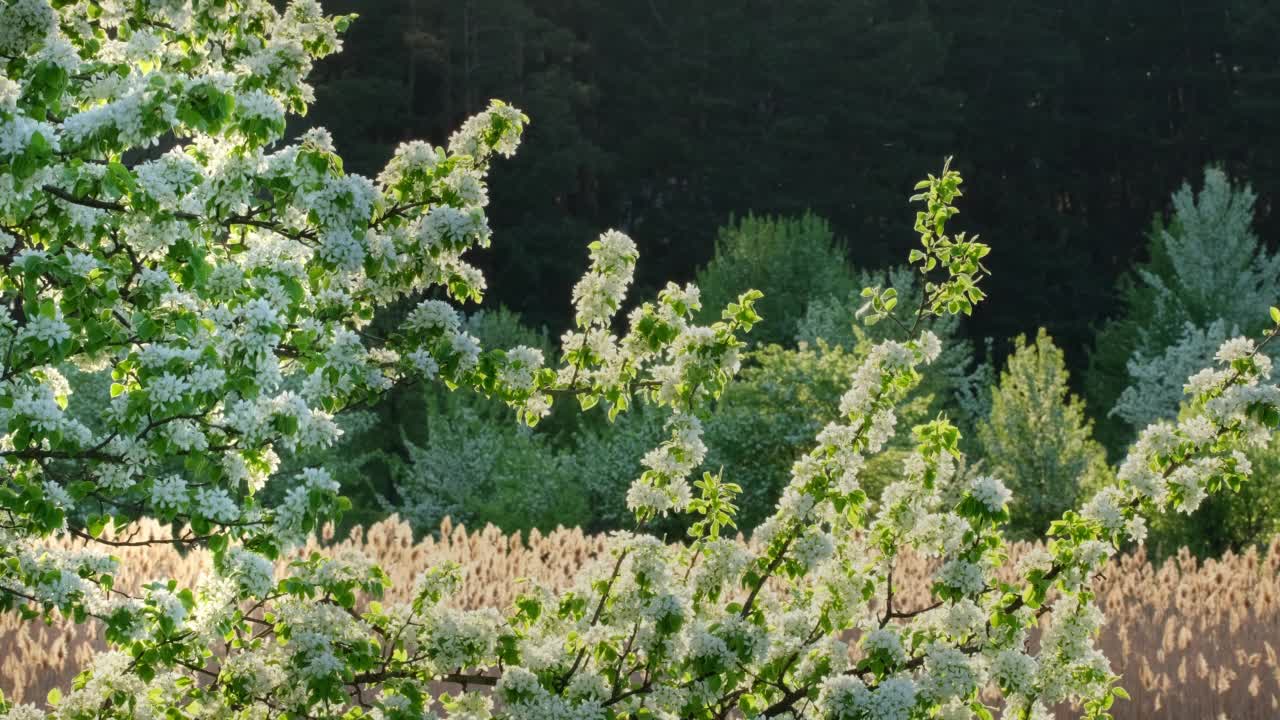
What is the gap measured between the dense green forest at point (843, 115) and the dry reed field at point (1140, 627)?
30.7 m

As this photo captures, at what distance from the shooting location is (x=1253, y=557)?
12.7 meters

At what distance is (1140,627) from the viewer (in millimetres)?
9258

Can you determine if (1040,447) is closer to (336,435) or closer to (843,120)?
Answer: (336,435)

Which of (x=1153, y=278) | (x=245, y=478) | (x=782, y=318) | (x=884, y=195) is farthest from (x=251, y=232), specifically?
(x=884, y=195)

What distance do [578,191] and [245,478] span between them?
143 feet

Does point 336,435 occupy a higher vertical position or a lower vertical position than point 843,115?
lower

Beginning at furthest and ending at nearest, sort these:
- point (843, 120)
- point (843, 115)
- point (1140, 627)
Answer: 1. point (843, 120)
2. point (843, 115)
3. point (1140, 627)

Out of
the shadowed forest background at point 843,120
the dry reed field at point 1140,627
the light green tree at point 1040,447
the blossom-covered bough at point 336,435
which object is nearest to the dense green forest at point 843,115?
the shadowed forest background at point 843,120

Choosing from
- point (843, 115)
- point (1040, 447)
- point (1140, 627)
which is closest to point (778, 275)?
point (1040, 447)

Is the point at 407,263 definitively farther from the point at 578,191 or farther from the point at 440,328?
the point at 578,191

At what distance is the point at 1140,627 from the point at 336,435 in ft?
20.5

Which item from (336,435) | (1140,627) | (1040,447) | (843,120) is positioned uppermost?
(843,120)

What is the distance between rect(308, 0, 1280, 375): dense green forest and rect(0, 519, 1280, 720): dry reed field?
3070 cm

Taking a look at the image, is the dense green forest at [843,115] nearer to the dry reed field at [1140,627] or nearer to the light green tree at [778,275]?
the light green tree at [778,275]
